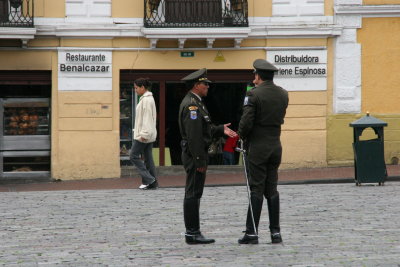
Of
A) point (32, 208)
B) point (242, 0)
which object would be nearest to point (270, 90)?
point (32, 208)

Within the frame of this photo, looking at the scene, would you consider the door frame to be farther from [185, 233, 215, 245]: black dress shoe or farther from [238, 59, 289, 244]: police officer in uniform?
[238, 59, 289, 244]: police officer in uniform

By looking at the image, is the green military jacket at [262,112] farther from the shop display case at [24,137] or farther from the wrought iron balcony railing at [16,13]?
the shop display case at [24,137]

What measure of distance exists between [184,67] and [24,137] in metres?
3.93

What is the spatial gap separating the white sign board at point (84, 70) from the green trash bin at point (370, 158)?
6687 millimetres

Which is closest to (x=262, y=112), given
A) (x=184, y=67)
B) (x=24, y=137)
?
(x=184, y=67)

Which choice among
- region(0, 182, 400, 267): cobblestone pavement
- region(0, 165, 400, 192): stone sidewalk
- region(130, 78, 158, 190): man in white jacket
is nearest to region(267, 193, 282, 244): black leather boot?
region(0, 182, 400, 267): cobblestone pavement

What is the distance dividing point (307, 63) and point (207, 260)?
1403cm

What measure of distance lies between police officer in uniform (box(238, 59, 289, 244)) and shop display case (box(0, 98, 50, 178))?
12918 mm

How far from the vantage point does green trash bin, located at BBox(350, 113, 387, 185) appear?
17844mm

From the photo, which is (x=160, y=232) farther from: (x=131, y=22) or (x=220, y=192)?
(x=131, y=22)

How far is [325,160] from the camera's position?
22891 millimetres

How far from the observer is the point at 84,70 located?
73.4 feet

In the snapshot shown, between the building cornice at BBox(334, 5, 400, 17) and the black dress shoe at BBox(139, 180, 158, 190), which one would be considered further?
the building cornice at BBox(334, 5, 400, 17)

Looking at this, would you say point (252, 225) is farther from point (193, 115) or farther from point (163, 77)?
point (163, 77)
